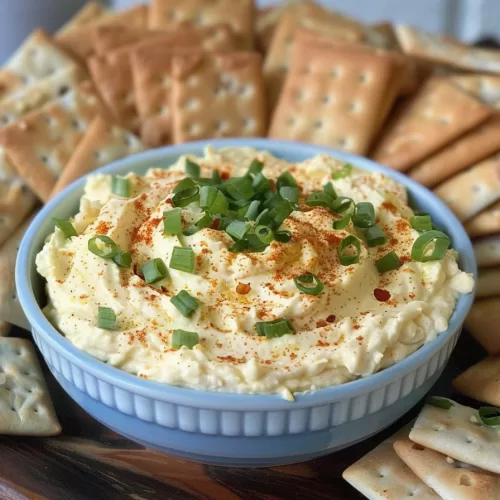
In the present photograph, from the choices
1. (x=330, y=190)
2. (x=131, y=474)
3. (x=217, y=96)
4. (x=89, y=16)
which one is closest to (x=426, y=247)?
(x=330, y=190)

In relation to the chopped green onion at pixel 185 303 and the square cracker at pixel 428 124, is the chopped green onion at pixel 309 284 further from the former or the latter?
the square cracker at pixel 428 124

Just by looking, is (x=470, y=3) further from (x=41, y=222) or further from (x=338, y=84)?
(x=41, y=222)

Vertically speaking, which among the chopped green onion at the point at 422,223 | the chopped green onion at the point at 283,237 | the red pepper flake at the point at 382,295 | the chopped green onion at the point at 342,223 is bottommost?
the chopped green onion at the point at 422,223

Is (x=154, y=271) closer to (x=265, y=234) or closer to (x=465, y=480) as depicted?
(x=265, y=234)

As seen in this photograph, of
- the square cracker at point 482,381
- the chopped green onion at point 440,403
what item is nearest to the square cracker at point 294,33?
the square cracker at point 482,381

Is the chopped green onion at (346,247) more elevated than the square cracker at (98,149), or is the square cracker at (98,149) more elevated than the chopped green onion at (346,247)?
the square cracker at (98,149)

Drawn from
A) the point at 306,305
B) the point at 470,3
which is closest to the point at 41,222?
the point at 306,305

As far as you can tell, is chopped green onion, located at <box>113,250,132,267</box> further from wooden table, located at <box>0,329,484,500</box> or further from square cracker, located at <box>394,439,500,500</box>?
square cracker, located at <box>394,439,500,500</box>

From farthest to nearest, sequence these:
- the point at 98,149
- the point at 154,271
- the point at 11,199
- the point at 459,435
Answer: the point at 98,149
the point at 11,199
the point at 154,271
the point at 459,435
